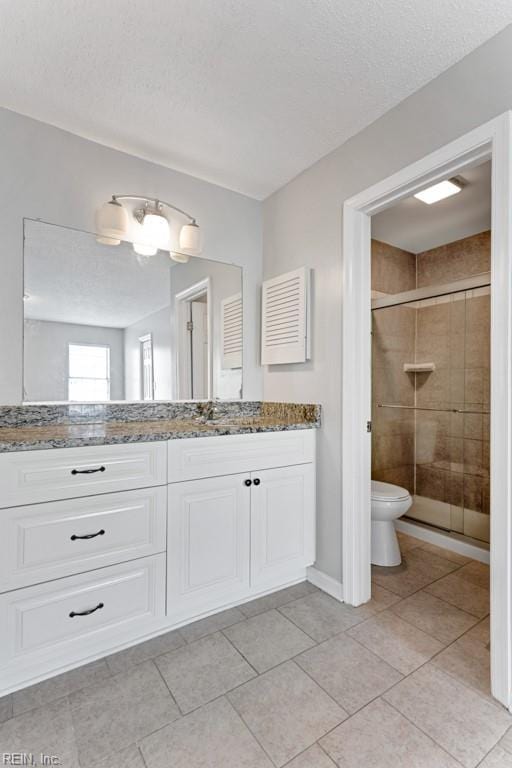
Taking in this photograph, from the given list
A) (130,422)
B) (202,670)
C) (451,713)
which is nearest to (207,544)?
(202,670)

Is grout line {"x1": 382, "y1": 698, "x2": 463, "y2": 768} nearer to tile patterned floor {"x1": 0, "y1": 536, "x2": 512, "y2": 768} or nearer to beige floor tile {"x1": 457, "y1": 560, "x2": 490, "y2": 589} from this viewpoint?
tile patterned floor {"x1": 0, "y1": 536, "x2": 512, "y2": 768}

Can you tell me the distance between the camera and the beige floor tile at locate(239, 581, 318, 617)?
1863mm

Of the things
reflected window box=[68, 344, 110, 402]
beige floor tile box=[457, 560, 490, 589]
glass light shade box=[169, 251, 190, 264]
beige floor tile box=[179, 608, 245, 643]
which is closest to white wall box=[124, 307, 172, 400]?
reflected window box=[68, 344, 110, 402]

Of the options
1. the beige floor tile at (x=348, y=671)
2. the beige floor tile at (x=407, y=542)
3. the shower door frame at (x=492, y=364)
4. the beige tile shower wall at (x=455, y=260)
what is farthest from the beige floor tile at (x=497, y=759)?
the beige tile shower wall at (x=455, y=260)

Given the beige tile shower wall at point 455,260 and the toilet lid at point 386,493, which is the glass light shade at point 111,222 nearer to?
the toilet lid at point 386,493

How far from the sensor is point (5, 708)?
4.17 ft

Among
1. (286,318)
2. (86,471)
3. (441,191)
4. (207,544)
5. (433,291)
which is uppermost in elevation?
(441,191)

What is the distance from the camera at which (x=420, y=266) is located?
11.0ft

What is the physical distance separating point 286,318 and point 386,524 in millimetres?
1408

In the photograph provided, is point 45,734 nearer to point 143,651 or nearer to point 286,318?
point 143,651

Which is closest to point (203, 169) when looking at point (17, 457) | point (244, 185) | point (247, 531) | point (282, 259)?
point (244, 185)

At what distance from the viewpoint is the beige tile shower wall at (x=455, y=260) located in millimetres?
2914

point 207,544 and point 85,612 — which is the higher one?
point 207,544

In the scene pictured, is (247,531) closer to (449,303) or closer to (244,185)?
(244,185)
